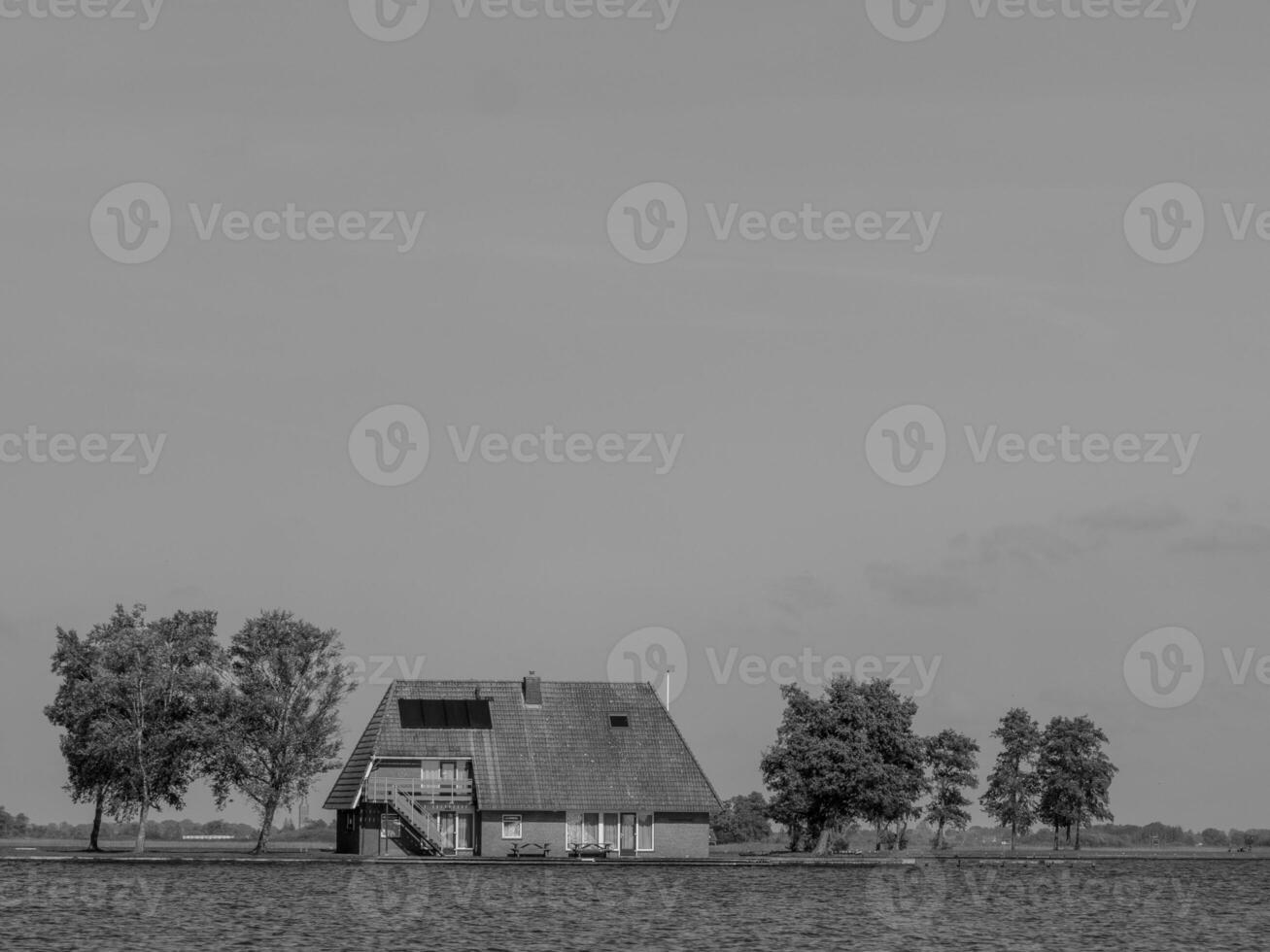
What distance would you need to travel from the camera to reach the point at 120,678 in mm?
89875

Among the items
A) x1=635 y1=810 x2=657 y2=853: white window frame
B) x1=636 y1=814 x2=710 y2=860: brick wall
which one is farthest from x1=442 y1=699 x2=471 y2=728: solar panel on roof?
x1=636 y1=814 x2=710 y2=860: brick wall

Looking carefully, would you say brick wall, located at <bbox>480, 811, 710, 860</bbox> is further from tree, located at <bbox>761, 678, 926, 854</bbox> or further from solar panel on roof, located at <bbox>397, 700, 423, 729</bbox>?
tree, located at <bbox>761, 678, 926, 854</bbox>

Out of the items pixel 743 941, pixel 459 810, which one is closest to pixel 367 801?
pixel 459 810

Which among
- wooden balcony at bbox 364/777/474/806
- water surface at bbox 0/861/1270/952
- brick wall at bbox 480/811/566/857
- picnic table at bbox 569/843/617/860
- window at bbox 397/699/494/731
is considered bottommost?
water surface at bbox 0/861/1270/952

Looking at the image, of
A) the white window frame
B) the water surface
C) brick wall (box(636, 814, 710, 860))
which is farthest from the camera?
brick wall (box(636, 814, 710, 860))

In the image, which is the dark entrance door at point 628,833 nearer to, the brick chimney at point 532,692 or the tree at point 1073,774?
the brick chimney at point 532,692

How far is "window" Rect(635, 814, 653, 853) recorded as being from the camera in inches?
3393

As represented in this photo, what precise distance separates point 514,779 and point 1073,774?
72297 mm

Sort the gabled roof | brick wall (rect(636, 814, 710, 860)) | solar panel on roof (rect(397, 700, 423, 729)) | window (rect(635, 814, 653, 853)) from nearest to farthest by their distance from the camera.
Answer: the gabled roof < window (rect(635, 814, 653, 853)) < brick wall (rect(636, 814, 710, 860)) < solar panel on roof (rect(397, 700, 423, 729))

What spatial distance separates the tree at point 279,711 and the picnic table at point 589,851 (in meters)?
Answer: 14.4

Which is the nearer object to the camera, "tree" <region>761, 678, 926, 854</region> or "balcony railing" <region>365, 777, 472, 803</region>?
"balcony railing" <region>365, 777, 472, 803</region>

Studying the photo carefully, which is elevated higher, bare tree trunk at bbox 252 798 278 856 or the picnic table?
bare tree trunk at bbox 252 798 278 856

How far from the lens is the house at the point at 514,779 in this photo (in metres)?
84.9

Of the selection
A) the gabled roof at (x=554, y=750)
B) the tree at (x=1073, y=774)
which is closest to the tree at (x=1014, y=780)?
the tree at (x=1073, y=774)
